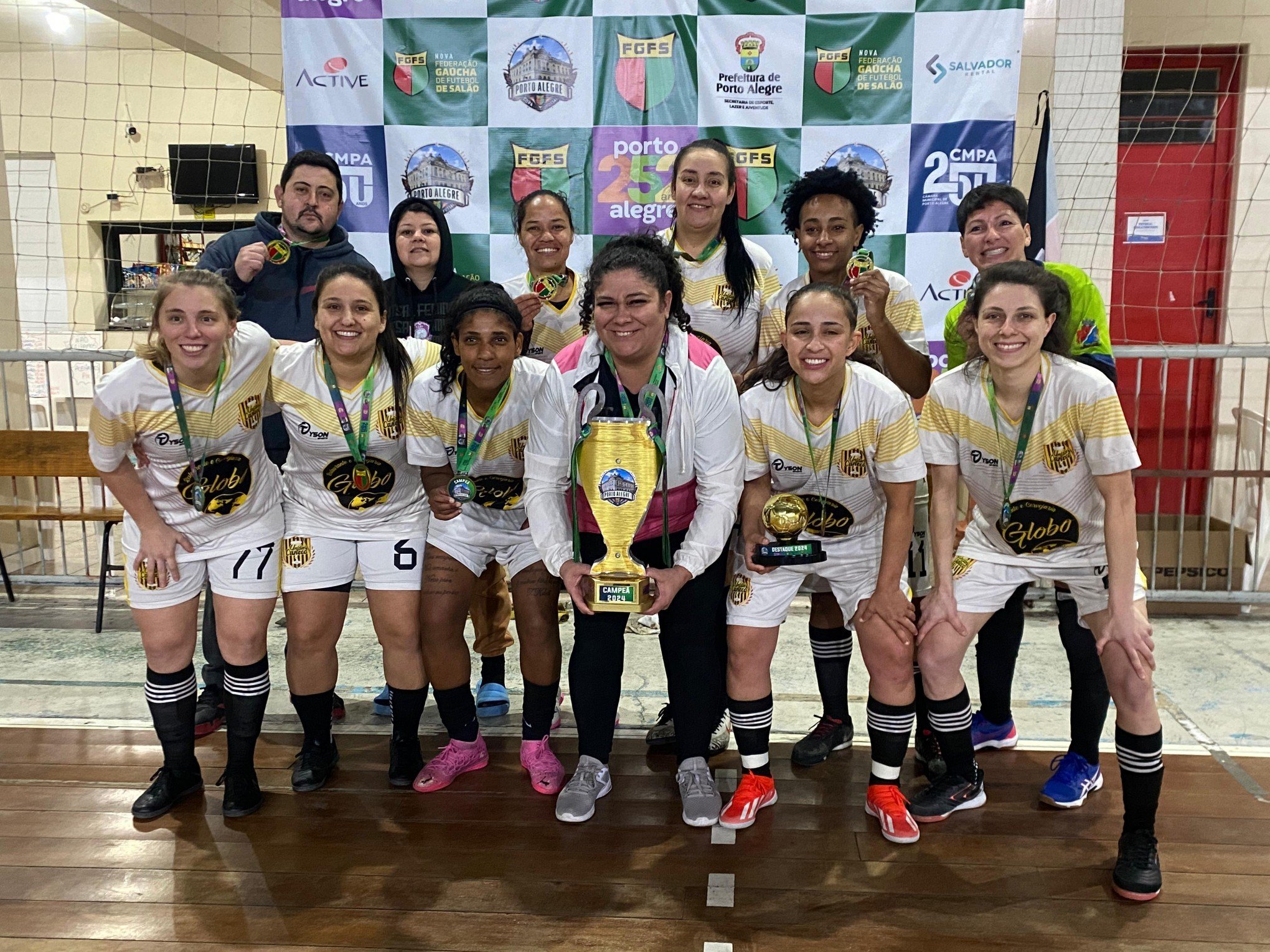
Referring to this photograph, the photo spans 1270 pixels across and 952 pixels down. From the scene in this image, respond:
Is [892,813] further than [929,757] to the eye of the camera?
No

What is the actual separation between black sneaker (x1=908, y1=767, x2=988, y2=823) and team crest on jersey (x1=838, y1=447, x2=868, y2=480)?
0.87m

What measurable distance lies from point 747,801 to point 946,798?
54 centimetres

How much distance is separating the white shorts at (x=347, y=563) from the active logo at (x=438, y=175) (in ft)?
7.22

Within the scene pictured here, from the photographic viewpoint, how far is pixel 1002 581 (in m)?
2.44

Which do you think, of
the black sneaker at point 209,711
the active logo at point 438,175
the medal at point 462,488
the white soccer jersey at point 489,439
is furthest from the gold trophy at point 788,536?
the active logo at point 438,175

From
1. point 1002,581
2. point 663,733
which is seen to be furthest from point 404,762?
point 1002,581

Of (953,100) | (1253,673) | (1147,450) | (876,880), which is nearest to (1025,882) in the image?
(876,880)

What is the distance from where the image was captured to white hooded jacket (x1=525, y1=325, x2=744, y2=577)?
2.41 meters

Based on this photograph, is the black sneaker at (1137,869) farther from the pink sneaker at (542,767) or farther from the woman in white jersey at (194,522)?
the woman in white jersey at (194,522)

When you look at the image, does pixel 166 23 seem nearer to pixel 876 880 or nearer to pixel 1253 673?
pixel 876 880

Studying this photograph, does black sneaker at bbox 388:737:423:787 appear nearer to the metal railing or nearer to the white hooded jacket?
the white hooded jacket

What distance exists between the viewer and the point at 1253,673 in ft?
11.8

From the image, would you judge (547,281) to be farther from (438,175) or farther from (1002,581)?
(438,175)

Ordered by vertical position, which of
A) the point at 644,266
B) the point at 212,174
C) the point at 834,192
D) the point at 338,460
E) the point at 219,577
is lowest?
the point at 219,577
